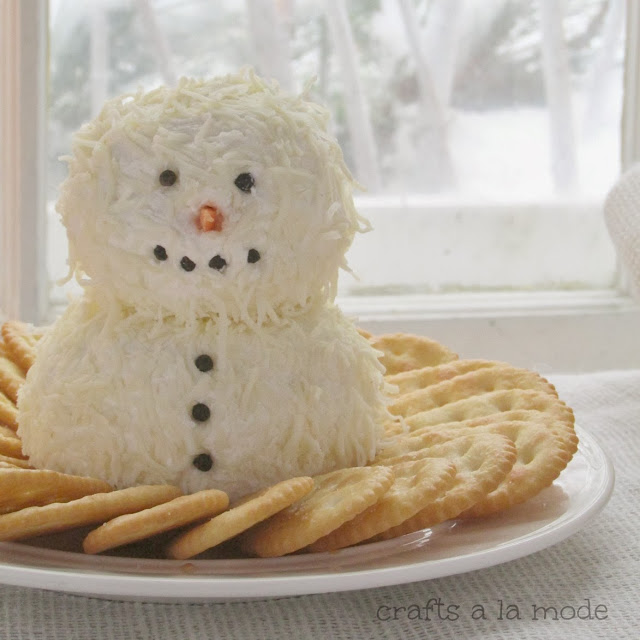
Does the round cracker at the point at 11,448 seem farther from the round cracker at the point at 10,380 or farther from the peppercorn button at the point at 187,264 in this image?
the peppercorn button at the point at 187,264

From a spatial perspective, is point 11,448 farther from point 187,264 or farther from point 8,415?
point 187,264

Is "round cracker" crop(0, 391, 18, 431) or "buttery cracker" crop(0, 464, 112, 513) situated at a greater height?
"buttery cracker" crop(0, 464, 112, 513)

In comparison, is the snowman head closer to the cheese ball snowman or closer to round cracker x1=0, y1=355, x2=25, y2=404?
the cheese ball snowman

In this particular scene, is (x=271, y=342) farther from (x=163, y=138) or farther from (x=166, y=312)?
(x=163, y=138)

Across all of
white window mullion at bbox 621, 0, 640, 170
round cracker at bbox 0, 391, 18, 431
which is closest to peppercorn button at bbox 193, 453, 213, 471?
round cracker at bbox 0, 391, 18, 431

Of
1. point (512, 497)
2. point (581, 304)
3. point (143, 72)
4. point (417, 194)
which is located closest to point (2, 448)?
point (512, 497)

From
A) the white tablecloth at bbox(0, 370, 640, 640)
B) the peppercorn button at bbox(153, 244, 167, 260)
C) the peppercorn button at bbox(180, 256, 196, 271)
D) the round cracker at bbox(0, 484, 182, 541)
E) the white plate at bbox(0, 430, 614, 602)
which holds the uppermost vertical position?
the peppercorn button at bbox(153, 244, 167, 260)
